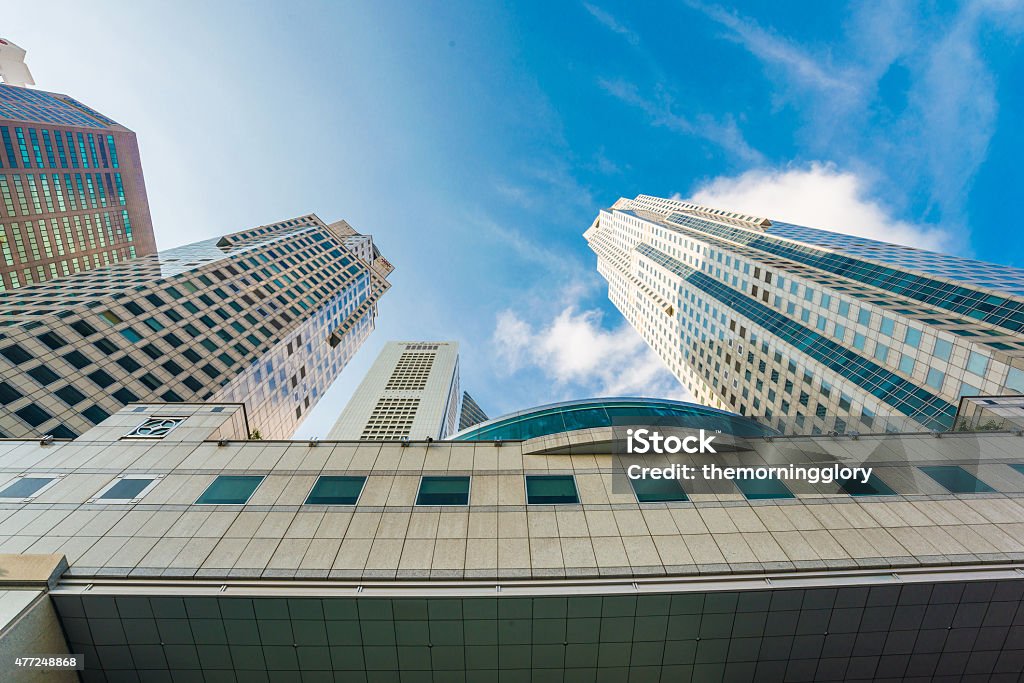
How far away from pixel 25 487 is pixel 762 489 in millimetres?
30343

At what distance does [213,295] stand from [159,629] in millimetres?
50860

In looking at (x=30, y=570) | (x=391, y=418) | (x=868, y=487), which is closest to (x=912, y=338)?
(x=868, y=487)

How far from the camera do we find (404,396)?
9175cm

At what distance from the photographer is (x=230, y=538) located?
14.7 meters

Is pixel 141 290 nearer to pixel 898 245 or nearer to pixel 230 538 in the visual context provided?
pixel 230 538

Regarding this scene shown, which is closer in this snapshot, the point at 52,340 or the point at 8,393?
the point at 8,393

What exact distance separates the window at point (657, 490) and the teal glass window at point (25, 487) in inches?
961

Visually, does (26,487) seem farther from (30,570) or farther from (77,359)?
(77,359)

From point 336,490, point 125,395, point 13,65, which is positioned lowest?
point 125,395

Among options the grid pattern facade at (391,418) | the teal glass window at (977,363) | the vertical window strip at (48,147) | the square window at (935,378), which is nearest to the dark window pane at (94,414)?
the grid pattern facade at (391,418)

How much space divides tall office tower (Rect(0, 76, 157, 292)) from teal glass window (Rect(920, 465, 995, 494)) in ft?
401

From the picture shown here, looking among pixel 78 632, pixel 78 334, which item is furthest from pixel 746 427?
pixel 78 334

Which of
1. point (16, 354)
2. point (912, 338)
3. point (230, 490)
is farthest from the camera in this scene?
point (912, 338)

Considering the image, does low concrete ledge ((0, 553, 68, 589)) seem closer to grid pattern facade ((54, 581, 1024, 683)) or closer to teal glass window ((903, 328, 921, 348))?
grid pattern facade ((54, 581, 1024, 683))
